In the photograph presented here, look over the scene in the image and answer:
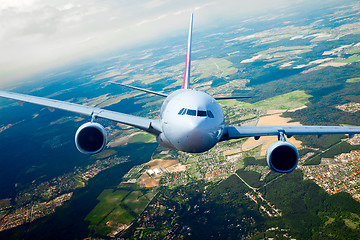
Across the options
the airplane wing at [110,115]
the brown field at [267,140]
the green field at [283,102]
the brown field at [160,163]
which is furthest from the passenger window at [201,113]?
the green field at [283,102]

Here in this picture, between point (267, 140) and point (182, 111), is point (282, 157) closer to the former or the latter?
point (182, 111)

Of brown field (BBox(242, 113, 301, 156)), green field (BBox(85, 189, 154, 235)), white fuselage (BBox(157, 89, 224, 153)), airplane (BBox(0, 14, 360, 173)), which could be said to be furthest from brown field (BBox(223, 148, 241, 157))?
white fuselage (BBox(157, 89, 224, 153))

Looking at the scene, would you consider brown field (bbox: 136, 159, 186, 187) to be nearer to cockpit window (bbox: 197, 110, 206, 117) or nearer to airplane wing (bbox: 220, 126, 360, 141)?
airplane wing (bbox: 220, 126, 360, 141)

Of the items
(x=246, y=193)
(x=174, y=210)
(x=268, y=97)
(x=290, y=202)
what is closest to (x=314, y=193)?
(x=290, y=202)

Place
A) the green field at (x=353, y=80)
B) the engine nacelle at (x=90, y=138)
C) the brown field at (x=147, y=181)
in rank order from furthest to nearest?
the green field at (x=353, y=80)
the brown field at (x=147, y=181)
the engine nacelle at (x=90, y=138)

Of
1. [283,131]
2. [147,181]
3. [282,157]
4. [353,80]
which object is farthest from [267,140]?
[353,80]

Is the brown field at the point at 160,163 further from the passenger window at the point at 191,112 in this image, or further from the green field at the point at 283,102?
the green field at the point at 283,102
